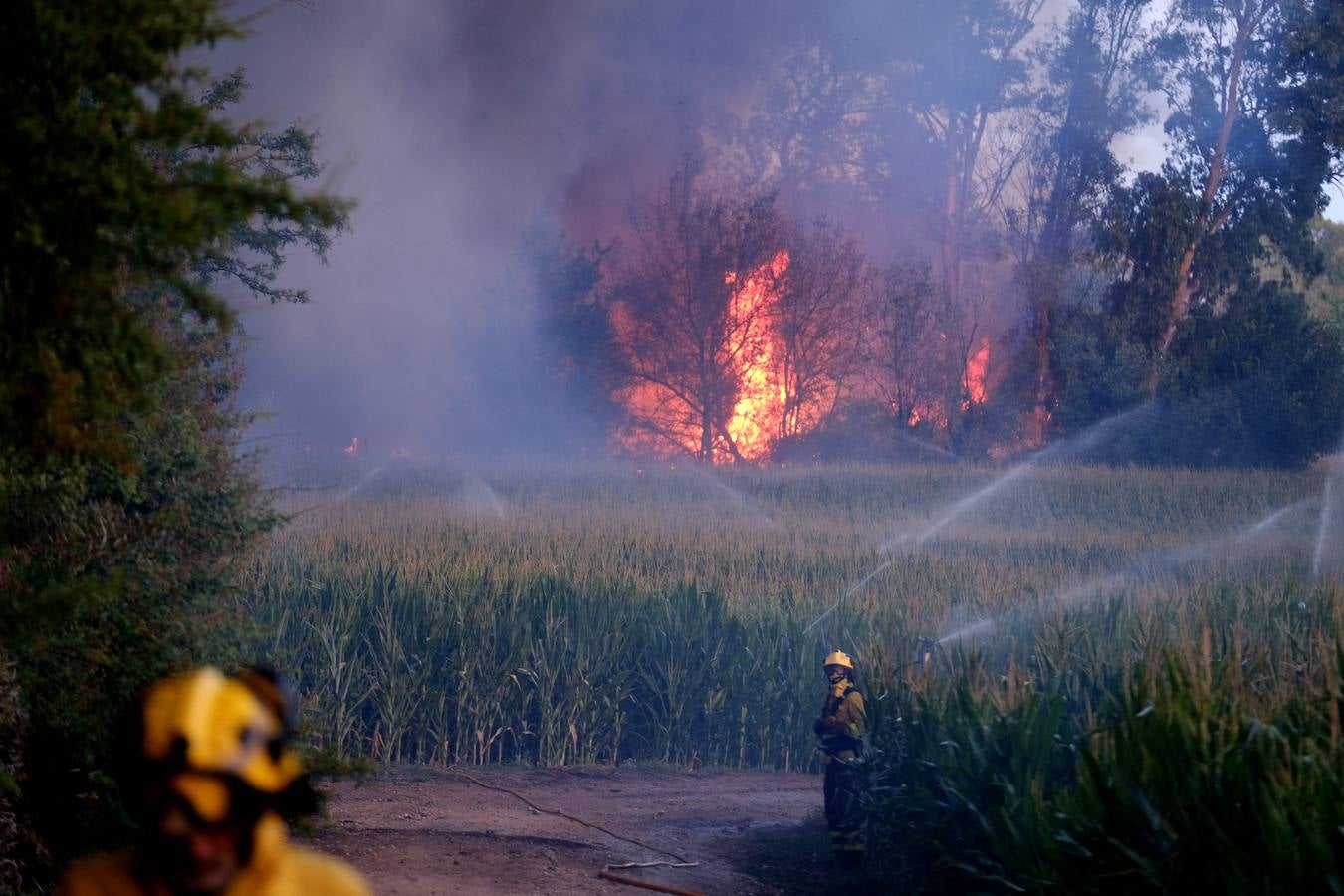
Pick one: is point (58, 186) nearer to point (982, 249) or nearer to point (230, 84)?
point (230, 84)

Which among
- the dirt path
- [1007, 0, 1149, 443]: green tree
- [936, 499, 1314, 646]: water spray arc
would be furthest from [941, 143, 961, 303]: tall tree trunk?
the dirt path

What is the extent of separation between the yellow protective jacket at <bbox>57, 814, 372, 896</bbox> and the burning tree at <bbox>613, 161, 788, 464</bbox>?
1701 inches

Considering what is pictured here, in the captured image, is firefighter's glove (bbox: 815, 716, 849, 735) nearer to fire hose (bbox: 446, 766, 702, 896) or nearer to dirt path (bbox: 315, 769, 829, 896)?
dirt path (bbox: 315, 769, 829, 896)

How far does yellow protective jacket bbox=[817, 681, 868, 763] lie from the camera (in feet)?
27.2

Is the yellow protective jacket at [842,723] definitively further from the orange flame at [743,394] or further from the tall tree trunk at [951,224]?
the tall tree trunk at [951,224]

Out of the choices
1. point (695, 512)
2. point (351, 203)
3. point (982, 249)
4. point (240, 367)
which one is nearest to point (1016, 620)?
point (240, 367)

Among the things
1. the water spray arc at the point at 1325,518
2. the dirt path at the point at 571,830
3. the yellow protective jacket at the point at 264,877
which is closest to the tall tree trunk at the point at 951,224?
the water spray arc at the point at 1325,518

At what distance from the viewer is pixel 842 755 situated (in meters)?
8.25

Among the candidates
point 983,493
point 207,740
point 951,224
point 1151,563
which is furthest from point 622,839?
point 951,224

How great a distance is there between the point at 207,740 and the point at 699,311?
44.1 metres

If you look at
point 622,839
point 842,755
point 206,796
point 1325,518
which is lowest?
point 622,839

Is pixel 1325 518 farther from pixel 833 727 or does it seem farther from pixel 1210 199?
pixel 1210 199

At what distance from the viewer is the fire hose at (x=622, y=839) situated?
299 inches

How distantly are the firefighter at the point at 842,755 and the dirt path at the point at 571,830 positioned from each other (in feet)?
1.01
